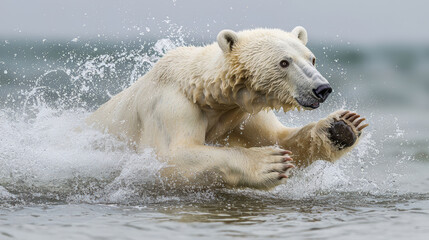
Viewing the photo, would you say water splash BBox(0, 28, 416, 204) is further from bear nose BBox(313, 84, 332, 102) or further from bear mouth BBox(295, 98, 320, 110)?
bear nose BBox(313, 84, 332, 102)

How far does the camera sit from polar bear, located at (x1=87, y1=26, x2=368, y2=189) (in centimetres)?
572

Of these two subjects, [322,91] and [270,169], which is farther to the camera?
[270,169]

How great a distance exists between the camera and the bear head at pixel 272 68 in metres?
5.59

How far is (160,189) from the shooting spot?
6.30 metres

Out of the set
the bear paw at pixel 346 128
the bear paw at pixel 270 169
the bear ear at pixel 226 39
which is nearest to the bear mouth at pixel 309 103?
the bear paw at pixel 270 169

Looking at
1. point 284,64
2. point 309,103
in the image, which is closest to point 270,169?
point 309,103

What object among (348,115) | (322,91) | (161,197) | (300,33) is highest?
(300,33)

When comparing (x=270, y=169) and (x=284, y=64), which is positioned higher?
(x=284, y=64)

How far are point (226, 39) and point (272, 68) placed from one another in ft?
1.55

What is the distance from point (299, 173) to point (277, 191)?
26cm

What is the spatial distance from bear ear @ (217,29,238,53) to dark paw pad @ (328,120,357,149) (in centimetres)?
110

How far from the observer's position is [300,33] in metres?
6.28

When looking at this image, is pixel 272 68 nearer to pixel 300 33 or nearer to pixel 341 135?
pixel 300 33

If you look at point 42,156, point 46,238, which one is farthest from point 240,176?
point 42,156
